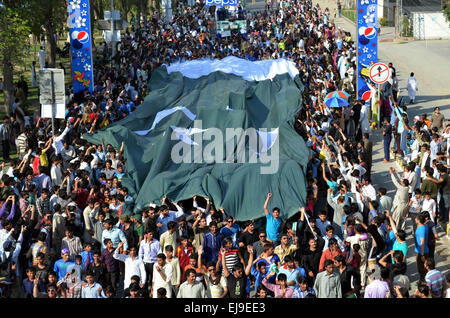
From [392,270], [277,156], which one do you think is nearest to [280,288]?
[392,270]

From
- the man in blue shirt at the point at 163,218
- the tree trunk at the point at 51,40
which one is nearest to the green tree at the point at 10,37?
the tree trunk at the point at 51,40

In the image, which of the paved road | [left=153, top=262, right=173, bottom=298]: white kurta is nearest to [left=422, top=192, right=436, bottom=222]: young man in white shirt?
the paved road

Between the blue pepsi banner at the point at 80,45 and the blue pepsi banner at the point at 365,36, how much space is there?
8.87 meters

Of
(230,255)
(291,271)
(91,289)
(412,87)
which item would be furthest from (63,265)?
(412,87)

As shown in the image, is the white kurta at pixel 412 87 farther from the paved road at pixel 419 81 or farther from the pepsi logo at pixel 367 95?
the pepsi logo at pixel 367 95

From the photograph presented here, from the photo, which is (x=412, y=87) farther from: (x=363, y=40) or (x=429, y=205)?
(x=429, y=205)

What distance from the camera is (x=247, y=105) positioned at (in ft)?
69.5

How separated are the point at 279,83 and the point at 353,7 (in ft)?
157

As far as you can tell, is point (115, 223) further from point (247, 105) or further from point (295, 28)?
point (295, 28)

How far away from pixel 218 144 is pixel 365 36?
395 inches

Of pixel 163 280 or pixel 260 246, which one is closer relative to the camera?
pixel 163 280

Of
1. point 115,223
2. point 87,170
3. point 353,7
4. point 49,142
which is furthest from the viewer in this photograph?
point 353,7

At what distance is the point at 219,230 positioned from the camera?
12539mm

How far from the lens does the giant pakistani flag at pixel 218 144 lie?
47.9 ft
